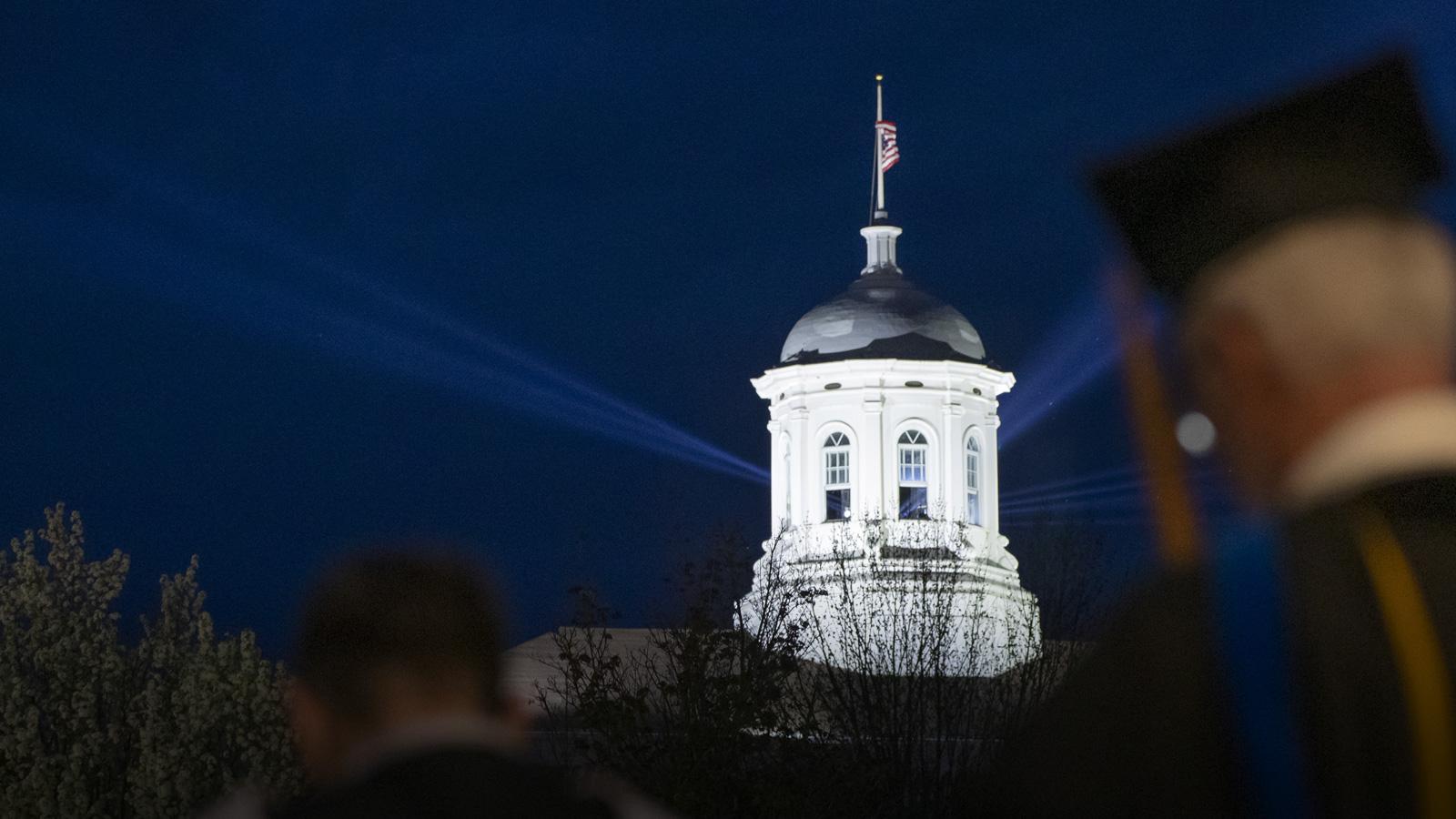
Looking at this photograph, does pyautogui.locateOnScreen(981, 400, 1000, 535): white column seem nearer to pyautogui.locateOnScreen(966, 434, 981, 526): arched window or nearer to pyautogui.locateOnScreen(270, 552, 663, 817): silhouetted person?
pyautogui.locateOnScreen(966, 434, 981, 526): arched window

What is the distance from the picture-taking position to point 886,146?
203ft

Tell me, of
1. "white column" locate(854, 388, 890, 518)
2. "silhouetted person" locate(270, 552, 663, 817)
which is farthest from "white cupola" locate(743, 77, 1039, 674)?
"silhouetted person" locate(270, 552, 663, 817)

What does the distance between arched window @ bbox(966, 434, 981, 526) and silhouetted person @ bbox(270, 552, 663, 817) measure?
183 ft

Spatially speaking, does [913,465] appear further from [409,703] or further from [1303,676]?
[1303,676]

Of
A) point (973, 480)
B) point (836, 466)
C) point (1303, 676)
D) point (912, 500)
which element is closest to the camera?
point (1303, 676)

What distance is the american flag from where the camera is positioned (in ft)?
198

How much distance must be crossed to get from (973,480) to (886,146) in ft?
32.0

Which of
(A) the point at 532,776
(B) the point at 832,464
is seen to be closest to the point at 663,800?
(A) the point at 532,776

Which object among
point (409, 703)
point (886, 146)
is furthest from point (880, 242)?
point (409, 703)

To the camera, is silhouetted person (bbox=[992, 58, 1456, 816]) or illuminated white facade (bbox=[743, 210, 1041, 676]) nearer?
silhouetted person (bbox=[992, 58, 1456, 816])

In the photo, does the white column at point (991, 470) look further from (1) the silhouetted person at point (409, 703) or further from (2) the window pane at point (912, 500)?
(1) the silhouetted person at point (409, 703)

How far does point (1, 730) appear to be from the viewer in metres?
37.3

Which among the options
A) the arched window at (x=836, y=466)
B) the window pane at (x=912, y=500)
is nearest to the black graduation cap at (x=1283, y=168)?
the arched window at (x=836, y=466)

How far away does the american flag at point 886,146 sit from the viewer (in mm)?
60344
